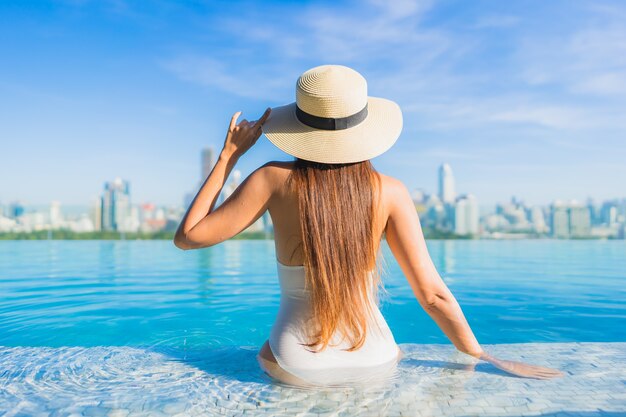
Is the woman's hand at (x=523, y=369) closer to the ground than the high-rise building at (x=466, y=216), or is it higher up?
closer to the ground

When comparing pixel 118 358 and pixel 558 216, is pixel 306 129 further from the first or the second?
pixel 558 216

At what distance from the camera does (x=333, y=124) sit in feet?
4.73

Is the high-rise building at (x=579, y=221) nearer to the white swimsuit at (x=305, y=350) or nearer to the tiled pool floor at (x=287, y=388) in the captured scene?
the tiled pool floor at (x=287, y=388)

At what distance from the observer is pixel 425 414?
139 cm

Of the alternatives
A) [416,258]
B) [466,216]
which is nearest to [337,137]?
[416,258]

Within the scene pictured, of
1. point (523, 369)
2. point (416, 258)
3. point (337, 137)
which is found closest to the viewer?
point (337, 137)

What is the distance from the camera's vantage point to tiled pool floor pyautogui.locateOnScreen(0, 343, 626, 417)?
1440mm

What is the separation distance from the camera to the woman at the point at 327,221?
4.71ft

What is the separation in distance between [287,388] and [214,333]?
2058mm

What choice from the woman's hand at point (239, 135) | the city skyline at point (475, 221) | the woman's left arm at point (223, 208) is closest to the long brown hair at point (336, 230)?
the woman's left arm at point (223, 208)

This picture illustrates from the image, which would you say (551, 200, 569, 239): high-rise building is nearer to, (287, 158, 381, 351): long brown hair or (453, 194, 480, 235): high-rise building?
(453, 194, 480, 235): high-rise building

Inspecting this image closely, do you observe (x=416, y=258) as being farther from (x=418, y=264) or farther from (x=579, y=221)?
(x=579, y=221)

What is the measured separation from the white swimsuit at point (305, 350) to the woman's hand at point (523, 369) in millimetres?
463

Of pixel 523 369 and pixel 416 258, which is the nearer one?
pixel 416 258
